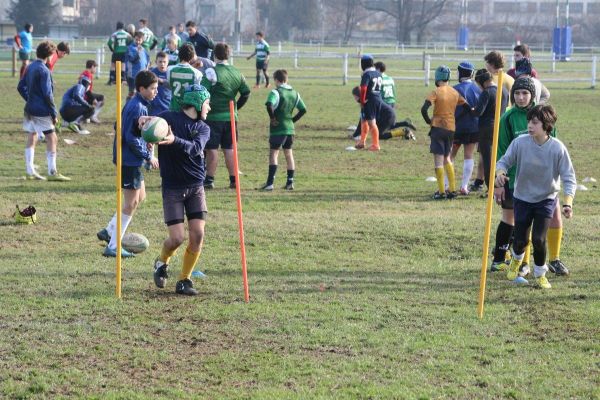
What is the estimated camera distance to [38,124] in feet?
52.6

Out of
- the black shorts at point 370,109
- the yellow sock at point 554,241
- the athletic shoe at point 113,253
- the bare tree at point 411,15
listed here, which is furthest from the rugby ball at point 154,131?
the bare tree at point 411,15

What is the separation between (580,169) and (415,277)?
9317 mm

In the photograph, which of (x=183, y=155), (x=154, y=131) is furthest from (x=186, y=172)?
(x=154, y=131)

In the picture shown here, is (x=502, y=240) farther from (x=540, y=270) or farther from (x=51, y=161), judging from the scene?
(x=51, y=161)

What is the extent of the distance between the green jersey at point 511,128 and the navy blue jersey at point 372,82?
1017 cm

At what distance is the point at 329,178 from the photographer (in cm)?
1783

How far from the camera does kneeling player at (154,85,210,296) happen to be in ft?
30.0

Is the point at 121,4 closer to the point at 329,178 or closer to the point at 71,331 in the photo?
the point at 329,178

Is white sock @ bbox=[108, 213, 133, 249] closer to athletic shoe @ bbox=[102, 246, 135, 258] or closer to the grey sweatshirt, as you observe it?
athletic shoe @ bbox=[102, 246, 135, 258]

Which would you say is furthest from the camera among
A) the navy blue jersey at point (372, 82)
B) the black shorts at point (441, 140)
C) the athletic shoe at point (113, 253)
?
the navy blue jersey at point (372, 82)

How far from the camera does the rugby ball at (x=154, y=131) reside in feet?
28.0

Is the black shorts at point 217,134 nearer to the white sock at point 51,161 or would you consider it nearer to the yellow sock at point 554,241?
the white sock at point 51,161

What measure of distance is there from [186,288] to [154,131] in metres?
1.67

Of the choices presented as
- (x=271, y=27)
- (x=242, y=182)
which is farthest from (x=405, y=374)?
(x=271, y=27)
